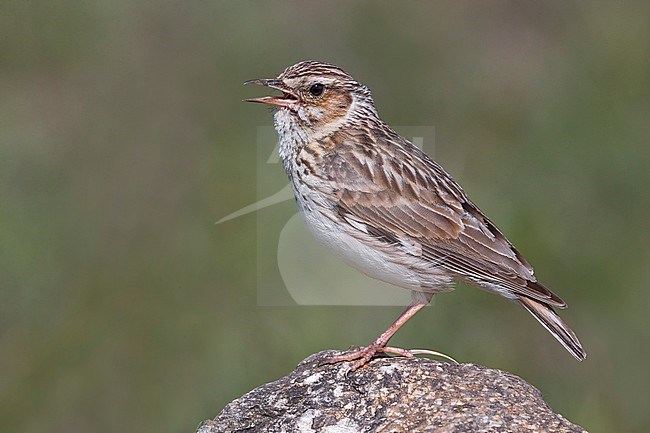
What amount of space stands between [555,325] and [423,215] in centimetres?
110

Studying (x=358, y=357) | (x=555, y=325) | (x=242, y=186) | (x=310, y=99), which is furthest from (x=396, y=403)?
(x=242, y=186)

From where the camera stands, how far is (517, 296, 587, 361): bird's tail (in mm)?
8008

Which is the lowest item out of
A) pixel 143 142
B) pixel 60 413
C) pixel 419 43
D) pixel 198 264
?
pixel 60 413

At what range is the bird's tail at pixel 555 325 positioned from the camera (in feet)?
26.3

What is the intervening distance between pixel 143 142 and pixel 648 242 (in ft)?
18.1

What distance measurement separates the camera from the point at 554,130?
1367 cm

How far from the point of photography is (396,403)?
7.32 meters

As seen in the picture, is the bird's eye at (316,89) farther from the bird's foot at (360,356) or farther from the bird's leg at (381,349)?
the bird's foot at (360,356)

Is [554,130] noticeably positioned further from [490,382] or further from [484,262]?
[490,382]

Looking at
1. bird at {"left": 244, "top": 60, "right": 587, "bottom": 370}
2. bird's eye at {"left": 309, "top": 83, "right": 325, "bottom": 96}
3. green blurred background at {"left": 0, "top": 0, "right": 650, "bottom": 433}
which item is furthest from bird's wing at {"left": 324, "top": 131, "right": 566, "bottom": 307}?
green blurred background at {"left": 0, "top": 0, "right": 650, "bottom": 433}

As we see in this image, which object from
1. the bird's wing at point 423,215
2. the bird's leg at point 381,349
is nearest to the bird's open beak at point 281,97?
the bird's wing at point 423,215

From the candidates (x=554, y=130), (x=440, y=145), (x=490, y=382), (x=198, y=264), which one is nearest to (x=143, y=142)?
(x=198, y=264)

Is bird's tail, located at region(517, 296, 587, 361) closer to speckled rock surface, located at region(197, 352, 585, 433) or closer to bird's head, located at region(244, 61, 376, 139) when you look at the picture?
speckled rock surface, located at region(197, 352, 585, 433)

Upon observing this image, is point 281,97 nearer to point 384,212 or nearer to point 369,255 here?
point 384,212
